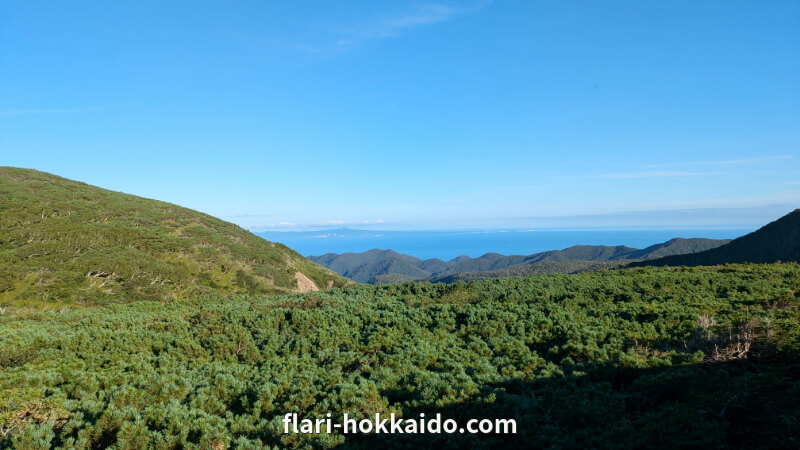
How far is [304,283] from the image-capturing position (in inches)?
2104

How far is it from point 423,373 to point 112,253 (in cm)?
4523

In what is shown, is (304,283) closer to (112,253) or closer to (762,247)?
(112,253)

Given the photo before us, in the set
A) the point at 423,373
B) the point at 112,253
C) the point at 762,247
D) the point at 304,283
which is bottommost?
the point at 304,283

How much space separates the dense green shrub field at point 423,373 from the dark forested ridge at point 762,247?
84384 mm

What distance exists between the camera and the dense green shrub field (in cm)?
652

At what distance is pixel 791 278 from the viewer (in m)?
20.2

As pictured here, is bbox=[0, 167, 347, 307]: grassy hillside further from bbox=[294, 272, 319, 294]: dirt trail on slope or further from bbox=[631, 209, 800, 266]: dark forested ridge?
bbox=[631, 209, 800, 266]: dark forested ridge

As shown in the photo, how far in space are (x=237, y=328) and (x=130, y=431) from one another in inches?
324

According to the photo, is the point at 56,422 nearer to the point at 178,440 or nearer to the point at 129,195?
the point at 178,440

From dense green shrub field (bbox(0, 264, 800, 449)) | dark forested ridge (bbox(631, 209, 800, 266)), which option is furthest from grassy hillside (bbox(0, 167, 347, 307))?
dark forested ridge (bbox(631, 209, 800, 266))

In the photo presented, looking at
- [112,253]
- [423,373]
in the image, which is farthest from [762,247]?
[112,253]

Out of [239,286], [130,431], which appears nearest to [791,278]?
[130,431]

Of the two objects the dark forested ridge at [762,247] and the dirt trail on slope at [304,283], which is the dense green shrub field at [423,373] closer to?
the dirt trail on slope at [304,283]

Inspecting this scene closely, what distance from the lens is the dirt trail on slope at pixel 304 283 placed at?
51562mm
